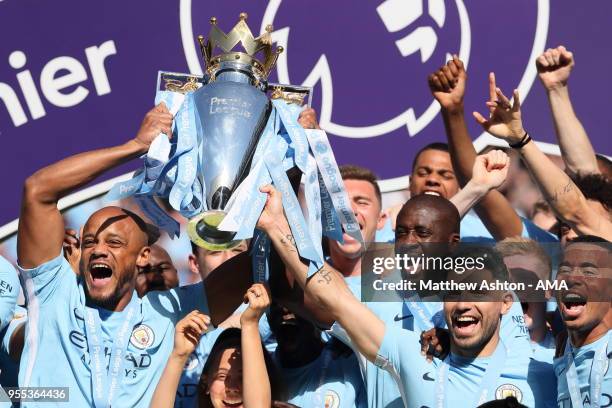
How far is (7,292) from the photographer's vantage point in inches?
176

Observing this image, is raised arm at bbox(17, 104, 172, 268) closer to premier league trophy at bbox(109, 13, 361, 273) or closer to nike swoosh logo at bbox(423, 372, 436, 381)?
premier league trophy at bbox(109, 13, 361, 273)

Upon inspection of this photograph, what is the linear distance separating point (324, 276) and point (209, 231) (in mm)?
441

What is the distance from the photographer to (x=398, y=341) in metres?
4.24

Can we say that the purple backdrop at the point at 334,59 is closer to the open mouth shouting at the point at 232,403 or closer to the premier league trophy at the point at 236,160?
the premier league trophy at the point at 236,160

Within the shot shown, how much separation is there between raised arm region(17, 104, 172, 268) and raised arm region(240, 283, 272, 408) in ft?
2.05

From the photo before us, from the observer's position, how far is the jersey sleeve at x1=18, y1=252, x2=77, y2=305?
4.47m

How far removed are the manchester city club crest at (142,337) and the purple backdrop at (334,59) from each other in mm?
1639

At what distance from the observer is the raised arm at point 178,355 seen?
4.30 m

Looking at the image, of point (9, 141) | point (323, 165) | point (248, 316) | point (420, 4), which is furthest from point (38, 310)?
point (420, 4)

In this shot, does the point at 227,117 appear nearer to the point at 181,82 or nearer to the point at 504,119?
the point at 181,82

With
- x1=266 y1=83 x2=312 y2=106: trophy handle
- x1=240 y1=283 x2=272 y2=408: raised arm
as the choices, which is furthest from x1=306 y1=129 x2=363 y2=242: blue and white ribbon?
x1=240 y1=283 x2=272 y2=408: raised arm

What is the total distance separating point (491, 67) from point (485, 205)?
4.32ft

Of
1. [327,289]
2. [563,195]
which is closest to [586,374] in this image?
[563,195]

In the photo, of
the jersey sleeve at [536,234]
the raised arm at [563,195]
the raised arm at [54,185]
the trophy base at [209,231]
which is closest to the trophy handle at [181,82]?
the raised arm at [54,185]
